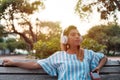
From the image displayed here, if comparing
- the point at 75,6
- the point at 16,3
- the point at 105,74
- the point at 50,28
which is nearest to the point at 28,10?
the point at 16,3

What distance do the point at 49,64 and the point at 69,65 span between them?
0.18 m

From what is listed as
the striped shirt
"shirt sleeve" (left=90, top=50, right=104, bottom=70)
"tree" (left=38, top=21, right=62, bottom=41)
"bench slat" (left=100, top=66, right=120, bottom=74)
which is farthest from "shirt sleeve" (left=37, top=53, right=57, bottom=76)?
"tree" (left=38, top=21, right=62, bottom=41)

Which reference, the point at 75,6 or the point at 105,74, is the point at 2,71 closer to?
the point at 105,74

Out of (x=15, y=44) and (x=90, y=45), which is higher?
(x=90, y=45)

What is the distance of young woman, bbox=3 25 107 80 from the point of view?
9.57 ft

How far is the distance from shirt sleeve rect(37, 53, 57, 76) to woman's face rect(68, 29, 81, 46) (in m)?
0.19

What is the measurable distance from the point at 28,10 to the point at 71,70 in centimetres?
2172

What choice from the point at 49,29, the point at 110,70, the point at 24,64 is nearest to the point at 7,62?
the point at 24,64

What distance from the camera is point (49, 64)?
9.73 feet

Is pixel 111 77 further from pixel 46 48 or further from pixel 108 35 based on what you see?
pixel 108 35

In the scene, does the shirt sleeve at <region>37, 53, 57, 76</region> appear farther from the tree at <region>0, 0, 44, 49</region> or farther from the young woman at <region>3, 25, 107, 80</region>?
the tree at <region>0, 0, 44, 49</region>

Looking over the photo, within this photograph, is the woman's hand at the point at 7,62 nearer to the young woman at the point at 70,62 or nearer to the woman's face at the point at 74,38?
the young woman at the point at 70,62

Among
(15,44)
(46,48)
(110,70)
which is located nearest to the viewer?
(110,70)

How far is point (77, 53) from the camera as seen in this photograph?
9.79 ft
